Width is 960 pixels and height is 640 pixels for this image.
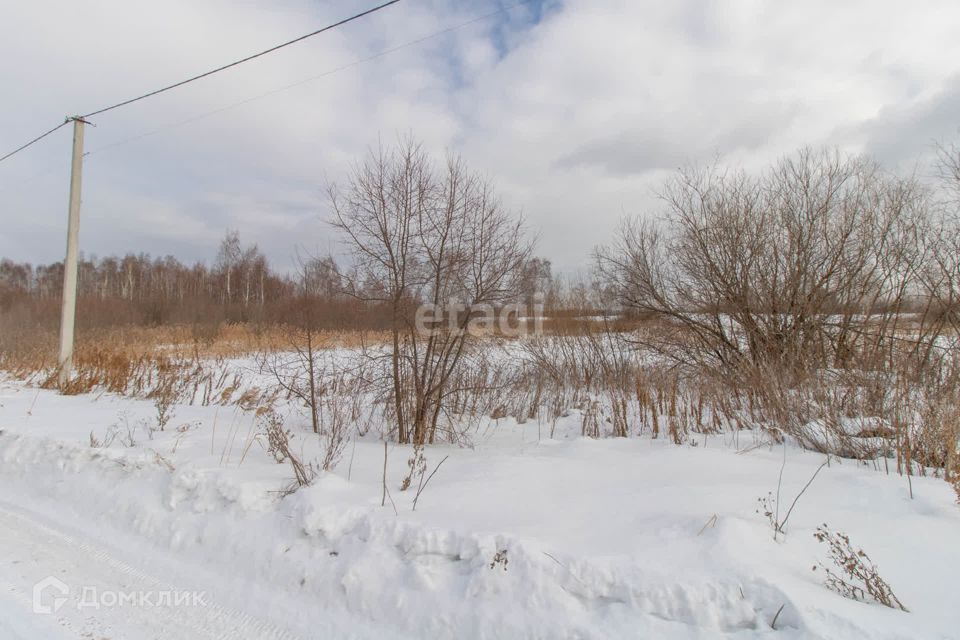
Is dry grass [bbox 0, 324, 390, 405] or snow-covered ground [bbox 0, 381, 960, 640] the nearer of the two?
snow-covered ground [bbox 0, 381, 960, 640]

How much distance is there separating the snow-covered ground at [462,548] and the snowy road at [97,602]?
0.04 feet

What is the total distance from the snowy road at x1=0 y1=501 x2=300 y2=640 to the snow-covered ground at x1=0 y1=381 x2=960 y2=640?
13 mm

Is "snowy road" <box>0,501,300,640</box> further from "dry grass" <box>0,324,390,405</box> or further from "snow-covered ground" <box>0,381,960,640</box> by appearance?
"dry grass" <box>0,324,390,405</box>

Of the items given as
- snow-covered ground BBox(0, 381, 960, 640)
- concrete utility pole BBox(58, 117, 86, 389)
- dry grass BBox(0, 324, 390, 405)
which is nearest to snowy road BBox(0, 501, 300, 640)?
snow-covered ground BBox(0, 381, 960, 640)

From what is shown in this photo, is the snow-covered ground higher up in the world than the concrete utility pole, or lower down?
lower down

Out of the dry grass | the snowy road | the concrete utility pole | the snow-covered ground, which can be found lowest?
the snowy road

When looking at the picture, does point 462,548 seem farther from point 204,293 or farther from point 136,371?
point 204,293

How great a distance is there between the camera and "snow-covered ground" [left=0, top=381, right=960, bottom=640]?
2.60 meters

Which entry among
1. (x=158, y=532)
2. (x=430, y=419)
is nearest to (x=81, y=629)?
(x=158, y=532)

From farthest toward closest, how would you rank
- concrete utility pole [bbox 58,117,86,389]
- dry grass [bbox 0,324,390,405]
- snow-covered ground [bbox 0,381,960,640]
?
concrete utility pole [bbox 58,117,86,389] → dry grass [bbox 0,324,390,405] → snow-covered ground [bbox 0,381,960,640]

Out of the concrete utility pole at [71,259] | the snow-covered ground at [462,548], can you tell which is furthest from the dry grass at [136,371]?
the snow-covered ground at [462,548]

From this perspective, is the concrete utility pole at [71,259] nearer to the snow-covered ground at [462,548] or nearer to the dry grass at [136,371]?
the dry grass at [136,371]

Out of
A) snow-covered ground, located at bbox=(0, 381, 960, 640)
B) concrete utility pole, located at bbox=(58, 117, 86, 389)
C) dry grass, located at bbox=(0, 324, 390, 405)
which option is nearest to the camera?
snow-covered ground, located at bbox=(0, 381, 960, 640)

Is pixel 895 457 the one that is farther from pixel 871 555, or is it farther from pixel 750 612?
pixel 750 612
